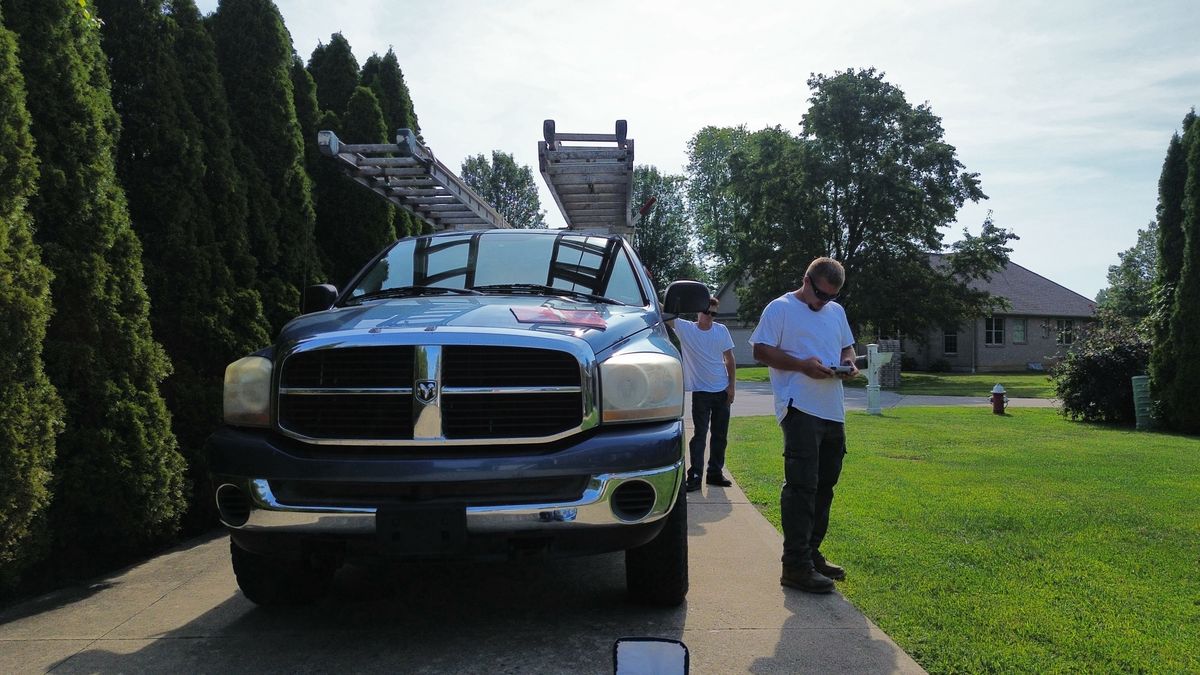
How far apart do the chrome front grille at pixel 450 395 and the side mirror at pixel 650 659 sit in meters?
1.91

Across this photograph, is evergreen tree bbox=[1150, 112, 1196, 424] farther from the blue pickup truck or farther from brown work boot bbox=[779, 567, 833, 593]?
the blue pickup truck

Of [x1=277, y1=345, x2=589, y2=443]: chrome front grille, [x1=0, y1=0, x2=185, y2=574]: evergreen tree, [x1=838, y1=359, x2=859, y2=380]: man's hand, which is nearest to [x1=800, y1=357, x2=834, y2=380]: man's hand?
[x1=838, y1=359, x2=859, y2=380]: man's hand

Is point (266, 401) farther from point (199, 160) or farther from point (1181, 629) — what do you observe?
point (1181, 629)

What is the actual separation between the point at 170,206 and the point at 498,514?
4307 mm

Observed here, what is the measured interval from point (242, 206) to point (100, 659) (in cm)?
425

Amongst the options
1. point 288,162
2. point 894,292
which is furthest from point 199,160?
point 894,292

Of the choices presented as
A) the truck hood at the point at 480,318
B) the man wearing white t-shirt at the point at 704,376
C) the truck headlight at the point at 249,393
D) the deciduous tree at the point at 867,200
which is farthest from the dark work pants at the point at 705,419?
the deciduous tree at the point at 867,200

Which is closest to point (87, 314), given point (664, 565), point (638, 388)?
point (638, 388)

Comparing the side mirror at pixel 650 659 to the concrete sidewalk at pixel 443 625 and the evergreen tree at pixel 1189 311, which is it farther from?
the evergreen tree at pixel 1189 311

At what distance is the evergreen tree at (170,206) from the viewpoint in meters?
6.11

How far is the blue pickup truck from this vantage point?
3350mm

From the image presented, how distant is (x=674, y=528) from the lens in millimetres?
3949

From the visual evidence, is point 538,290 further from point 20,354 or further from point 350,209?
point 350,209

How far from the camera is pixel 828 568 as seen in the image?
4730 mm
